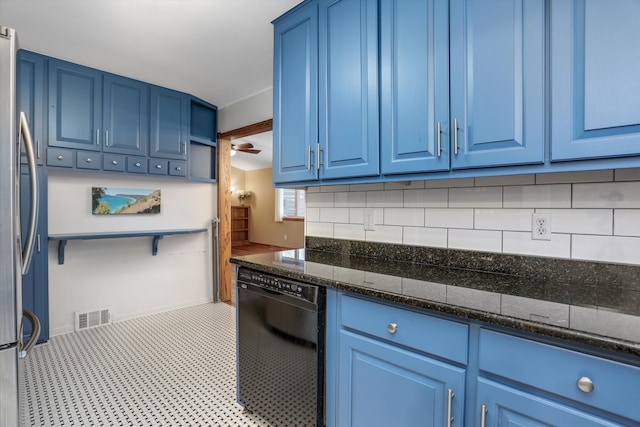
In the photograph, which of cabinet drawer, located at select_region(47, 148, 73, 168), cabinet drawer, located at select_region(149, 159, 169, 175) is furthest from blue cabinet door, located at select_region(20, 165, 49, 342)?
cabinet drawer, located at select_region(149, 159, 169, 175)

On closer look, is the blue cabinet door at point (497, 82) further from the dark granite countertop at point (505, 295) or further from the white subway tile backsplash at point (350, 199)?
the white subway tile backsplash at point (350, 199)

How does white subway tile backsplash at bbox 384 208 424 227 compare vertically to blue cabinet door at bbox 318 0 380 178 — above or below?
below

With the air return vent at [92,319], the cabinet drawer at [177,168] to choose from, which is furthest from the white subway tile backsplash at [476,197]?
the air return vent at [92,319]

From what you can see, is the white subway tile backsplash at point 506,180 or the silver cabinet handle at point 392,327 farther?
the white subway tile backsplash at point 506,180

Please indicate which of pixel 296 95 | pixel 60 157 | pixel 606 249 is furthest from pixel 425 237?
pixel 60 157

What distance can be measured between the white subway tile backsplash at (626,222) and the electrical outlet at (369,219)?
3.54ft

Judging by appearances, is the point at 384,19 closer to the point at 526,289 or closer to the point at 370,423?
the point at 526,289

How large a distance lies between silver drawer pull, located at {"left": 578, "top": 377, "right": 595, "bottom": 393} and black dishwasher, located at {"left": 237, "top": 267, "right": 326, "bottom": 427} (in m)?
0.88

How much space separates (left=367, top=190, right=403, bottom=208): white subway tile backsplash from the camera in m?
1.84

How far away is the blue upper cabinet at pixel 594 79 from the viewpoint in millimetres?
1010

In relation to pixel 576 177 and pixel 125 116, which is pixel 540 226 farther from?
pixel 125 116

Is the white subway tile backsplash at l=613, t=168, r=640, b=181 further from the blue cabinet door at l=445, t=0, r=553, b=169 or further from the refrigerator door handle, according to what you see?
the refrigerator door handle

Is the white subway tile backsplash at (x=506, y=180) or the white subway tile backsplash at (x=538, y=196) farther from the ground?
Result: the white subway tile backsplash at (x=506, y=180)

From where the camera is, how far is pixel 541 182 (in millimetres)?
1385
